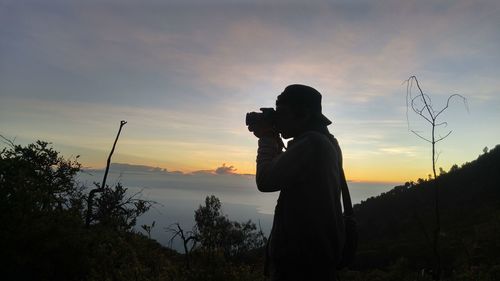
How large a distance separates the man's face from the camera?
3.7 inches

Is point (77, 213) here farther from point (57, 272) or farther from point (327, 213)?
point (327, 213)

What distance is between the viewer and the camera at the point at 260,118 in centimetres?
326

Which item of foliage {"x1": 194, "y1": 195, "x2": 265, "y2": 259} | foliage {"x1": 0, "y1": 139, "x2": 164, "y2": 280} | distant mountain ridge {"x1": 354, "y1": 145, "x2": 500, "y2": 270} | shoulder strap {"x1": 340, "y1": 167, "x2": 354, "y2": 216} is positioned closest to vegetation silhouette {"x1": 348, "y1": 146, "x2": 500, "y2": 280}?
distant mountain ridge {"x1": 354, "y1": 145, "x2": 500, "y2": 270}

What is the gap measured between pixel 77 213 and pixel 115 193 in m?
2.64

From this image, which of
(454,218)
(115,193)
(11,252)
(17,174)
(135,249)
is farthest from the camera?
(454,218)

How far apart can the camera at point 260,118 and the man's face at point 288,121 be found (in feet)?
0.31

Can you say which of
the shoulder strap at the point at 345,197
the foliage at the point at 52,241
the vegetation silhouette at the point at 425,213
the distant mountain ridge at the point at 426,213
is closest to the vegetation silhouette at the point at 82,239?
the foliage at the point at 52,241

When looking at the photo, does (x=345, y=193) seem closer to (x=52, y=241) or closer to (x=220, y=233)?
(x=52, y=241)

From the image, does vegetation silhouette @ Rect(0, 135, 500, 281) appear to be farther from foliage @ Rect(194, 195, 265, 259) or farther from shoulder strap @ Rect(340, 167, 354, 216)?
shoulder strap @ Rect(340, 167, 354, 216)

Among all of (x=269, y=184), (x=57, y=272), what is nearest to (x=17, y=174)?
(x=57, y=272)

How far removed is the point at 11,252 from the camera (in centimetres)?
724

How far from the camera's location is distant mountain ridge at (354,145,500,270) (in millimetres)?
47972

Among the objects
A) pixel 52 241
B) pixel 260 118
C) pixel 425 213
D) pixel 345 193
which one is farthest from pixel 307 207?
pixel 425 213

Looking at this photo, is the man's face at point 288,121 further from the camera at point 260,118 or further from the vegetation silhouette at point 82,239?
the vegetation silhouette at point 82,239
